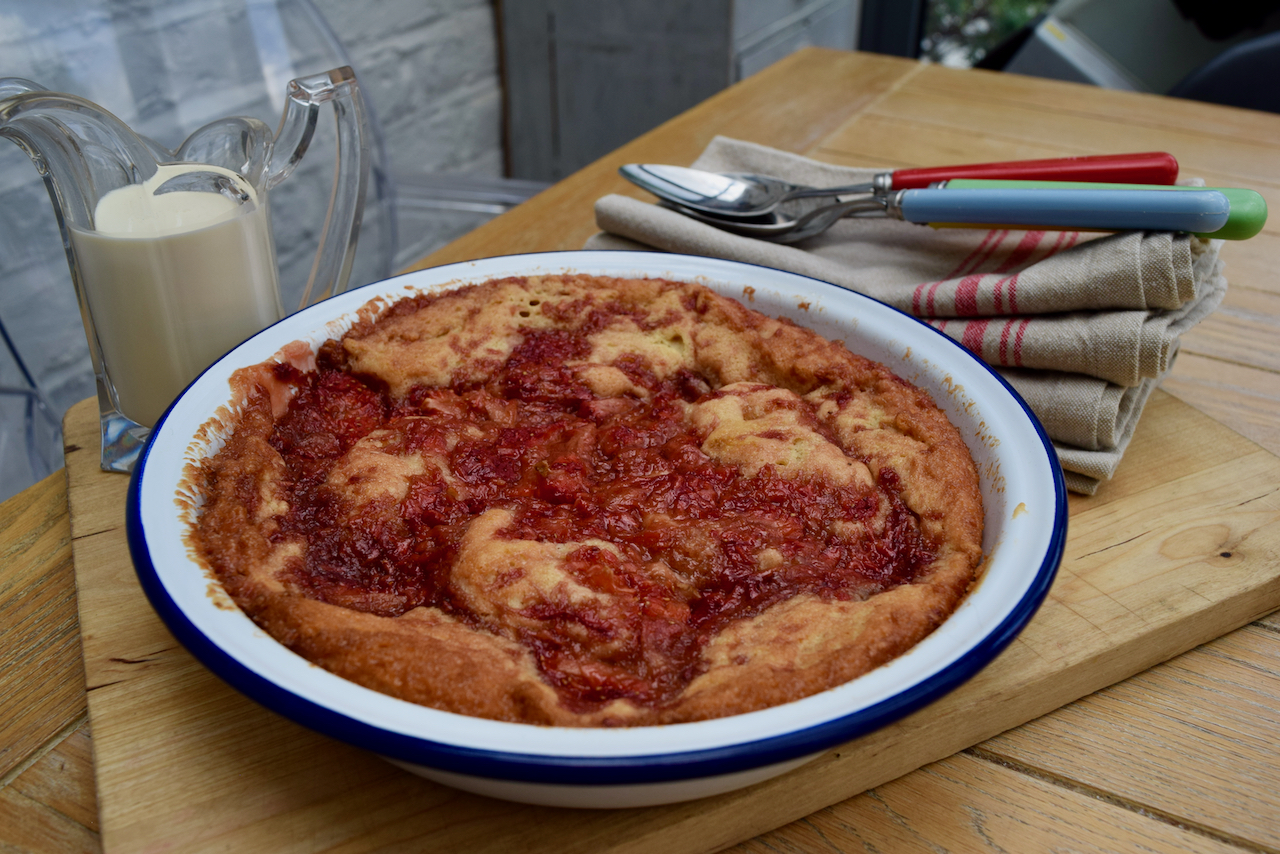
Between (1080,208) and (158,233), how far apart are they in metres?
1.25

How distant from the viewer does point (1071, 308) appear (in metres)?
1.33

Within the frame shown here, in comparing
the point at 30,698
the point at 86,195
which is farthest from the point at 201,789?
the point at 86,195

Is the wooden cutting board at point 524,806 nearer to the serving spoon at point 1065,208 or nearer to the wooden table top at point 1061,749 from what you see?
the wooden table top at point 1061,749

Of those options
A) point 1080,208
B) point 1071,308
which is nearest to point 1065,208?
point 1080,208

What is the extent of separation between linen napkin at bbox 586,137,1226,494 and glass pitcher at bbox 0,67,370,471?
0.84 m

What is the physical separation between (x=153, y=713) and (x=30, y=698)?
0.51ft

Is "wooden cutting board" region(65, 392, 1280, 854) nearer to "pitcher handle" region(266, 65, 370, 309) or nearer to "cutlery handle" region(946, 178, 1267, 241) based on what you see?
"cutlery handle" region(946, 178, 1267, 241)

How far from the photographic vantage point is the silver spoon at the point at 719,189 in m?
1.75

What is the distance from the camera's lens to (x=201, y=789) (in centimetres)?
86

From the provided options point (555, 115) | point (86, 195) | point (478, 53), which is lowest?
point (555, 115)

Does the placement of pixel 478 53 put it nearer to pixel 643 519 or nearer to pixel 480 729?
pixel 643 519

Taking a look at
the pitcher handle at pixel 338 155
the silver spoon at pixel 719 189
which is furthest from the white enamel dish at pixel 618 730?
the silver spoon at pixel 719 189

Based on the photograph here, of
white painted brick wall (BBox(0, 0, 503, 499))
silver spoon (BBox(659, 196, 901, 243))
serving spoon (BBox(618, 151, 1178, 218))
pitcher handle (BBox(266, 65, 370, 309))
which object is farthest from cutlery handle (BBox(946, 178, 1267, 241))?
white painted brick wall (BBox(0, 0, 503, 499))

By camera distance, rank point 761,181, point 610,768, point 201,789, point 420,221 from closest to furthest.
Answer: point 610,768 → point 201,789 → point 761,181 → point 420,221
